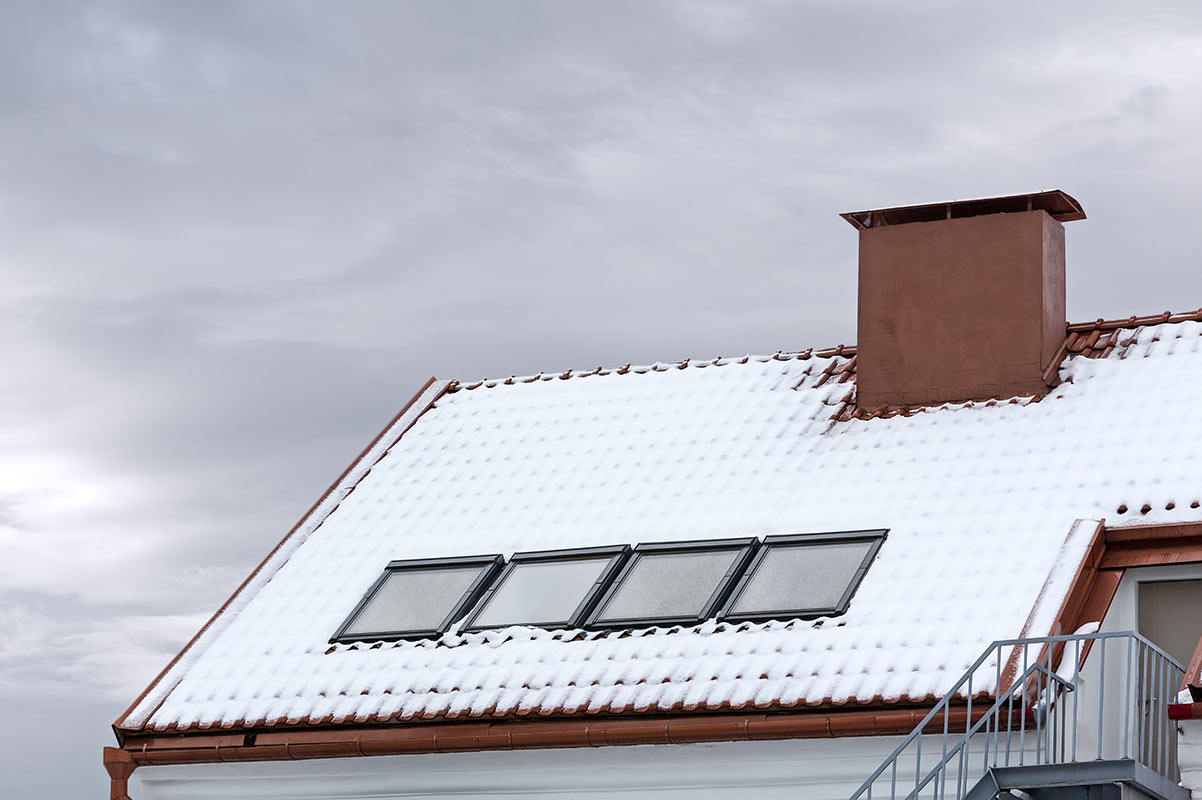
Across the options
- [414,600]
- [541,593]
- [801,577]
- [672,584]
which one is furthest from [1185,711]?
[414,600]

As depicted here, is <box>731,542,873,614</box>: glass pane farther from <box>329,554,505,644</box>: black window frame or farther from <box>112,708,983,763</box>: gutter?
<box>329,554,505,644</box>: black window frame

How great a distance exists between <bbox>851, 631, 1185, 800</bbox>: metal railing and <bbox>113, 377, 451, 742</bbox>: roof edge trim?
6.02 m

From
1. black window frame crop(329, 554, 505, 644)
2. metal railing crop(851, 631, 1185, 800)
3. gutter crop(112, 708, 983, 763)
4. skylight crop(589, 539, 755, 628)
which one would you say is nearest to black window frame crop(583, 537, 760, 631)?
skylight crop(589, 539, 755, 628)

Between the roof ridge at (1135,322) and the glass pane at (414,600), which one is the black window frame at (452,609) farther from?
the roof ridge at (1135,322)

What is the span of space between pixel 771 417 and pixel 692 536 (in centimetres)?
208

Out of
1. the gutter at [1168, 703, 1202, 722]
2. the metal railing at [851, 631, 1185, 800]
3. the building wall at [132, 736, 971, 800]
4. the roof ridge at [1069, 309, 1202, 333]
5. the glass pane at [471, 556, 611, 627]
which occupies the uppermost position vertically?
the roof ridge at [1069, 309, 1202, 333]

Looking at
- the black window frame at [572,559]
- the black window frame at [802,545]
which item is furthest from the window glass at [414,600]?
the black window frame at [802,545]

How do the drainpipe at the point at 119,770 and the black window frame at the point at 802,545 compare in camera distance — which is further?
the drainpipe at the point at 119,770

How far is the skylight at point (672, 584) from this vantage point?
48.2 ft

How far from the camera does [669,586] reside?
49.2 ft

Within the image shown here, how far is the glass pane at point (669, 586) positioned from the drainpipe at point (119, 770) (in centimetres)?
393

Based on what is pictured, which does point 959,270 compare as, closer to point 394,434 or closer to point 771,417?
point 771,417

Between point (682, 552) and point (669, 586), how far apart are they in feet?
1.45

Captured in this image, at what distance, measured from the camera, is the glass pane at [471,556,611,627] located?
1524 centimetres
